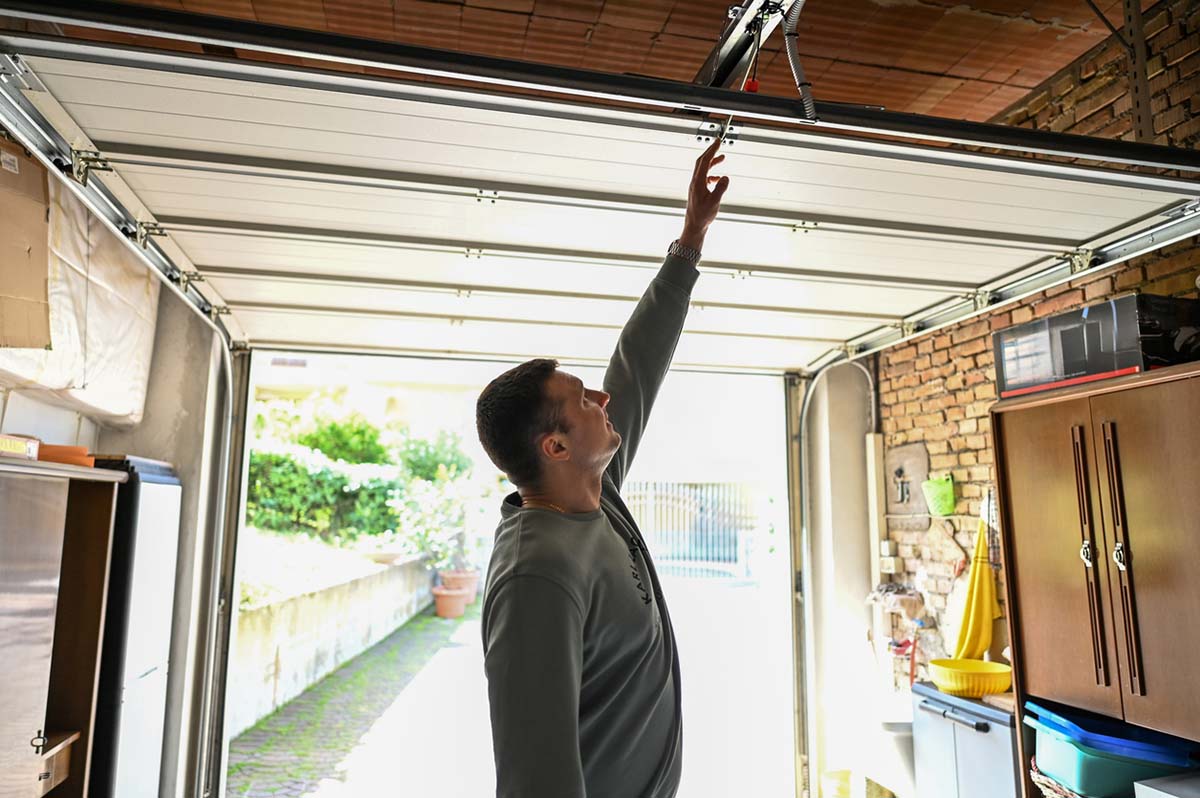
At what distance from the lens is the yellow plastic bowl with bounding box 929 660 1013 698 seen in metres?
3.88

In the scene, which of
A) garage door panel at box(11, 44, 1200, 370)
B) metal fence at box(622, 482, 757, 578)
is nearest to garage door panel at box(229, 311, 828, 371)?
garage door panel at box(11, 44, 1200, 370)

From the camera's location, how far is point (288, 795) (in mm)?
5621

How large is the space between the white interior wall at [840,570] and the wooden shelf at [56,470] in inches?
169

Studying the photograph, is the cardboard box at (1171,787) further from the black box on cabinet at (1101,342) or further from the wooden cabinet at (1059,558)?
the black box on cabinet at (1101,342)

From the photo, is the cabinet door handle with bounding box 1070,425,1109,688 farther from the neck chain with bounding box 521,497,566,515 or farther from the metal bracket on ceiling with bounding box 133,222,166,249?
the metal bracket on ceiling with bounding box 133,222,166,249

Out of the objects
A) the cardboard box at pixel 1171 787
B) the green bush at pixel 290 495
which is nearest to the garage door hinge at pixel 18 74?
the cardboard box at pixel 1171 787

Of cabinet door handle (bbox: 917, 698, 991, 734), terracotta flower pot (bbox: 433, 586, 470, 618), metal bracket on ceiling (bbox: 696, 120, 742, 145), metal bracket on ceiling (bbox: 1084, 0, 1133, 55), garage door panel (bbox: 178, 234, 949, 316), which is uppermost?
metal bracket on ceiling (bbox: 1084, 0, 1133, 55)

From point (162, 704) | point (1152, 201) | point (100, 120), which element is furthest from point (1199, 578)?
point (162, 704)

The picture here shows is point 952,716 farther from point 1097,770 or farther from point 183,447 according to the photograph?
point 183,447

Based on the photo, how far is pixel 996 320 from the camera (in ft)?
14.4

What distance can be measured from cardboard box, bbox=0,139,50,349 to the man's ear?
91.2 inches

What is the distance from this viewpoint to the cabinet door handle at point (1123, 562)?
9.34 ft

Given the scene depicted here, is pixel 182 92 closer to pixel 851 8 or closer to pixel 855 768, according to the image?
pixel 851 8

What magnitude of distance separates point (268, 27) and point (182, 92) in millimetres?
542
